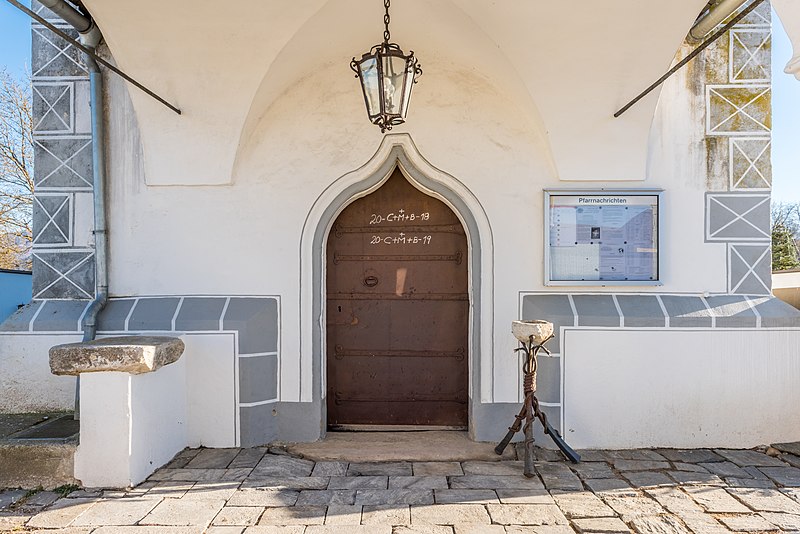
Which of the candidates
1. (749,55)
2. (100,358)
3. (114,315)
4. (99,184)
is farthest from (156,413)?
(749,55)

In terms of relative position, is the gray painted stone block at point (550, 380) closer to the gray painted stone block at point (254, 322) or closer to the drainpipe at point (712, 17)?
the gray painted stone block at point (254, 322)

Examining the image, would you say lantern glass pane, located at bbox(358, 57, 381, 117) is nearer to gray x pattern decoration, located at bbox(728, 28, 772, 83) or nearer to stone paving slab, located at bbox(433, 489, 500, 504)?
stone paving slab, located at bbox(433, 489, 500, 504)

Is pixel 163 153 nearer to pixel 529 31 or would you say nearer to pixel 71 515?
pixel 71 515

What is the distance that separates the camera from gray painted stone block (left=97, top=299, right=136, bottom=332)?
406 centimetres

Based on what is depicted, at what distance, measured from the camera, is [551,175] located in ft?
13.6

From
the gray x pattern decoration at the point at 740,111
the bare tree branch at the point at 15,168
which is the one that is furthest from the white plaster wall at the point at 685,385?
the bare tree branch at the point at 15,168

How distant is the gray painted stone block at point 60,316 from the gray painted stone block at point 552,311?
141 inches

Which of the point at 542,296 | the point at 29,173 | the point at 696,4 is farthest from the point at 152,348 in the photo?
the point at 29,173

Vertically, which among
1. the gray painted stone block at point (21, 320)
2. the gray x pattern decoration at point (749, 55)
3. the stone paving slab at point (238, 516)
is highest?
the gray x pattern decoration at point (749, 55)

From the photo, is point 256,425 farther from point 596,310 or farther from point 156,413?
point 596,310

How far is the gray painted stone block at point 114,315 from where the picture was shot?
160 inches

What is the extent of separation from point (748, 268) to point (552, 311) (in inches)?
63.8

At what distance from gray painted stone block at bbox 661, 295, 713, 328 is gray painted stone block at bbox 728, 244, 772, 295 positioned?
1.07ft

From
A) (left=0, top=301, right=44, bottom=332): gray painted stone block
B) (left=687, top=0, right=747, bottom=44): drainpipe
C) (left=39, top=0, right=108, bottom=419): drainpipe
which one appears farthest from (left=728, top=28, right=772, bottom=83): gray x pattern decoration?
(left=0, top=301, right=44, bottom=332): gray painted stone block
